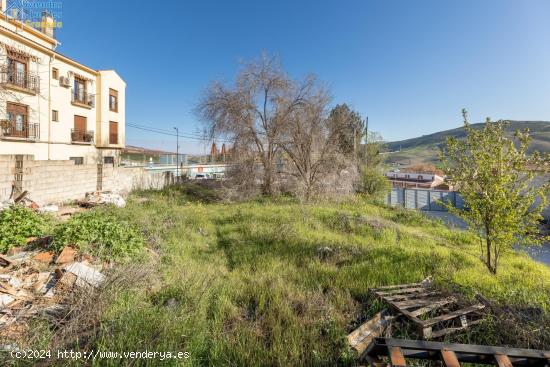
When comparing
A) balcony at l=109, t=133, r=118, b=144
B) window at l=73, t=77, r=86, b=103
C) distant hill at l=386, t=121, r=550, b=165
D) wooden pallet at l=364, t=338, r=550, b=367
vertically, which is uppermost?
distant hill at l=386, t=121, r=550, b=165

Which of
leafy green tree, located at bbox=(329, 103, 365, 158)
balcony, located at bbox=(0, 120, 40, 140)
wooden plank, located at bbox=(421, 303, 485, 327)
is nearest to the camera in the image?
wooden plank, located at bbox=(421, 303, 485, 327)

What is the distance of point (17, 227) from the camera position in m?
4.98

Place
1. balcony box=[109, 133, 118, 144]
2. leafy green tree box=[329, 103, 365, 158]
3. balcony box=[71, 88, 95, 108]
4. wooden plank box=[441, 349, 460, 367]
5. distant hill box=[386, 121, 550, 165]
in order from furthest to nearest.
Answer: distant hill box=[386, 121, 550, 165] → balcony box=[109, 133, 118, 144] → balcony box=[71, 88, 95, 108] → leafy green tree box=[329, 103, 365, 158] → wooden plank box=[441, 349, 460, 367]

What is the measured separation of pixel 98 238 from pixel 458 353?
5273 millimetres

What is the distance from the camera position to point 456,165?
209 inches

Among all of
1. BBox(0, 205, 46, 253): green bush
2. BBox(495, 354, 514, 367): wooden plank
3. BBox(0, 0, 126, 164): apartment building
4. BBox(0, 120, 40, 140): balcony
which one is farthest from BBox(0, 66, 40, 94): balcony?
BBox(495, 354, 514, 367): wooden plank

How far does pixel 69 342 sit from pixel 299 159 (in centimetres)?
1329

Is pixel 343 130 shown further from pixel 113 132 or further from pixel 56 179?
pixel 113 132

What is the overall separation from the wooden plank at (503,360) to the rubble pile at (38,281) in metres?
4.14

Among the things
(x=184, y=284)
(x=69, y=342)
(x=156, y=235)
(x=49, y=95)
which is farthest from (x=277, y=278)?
(x=49, y=95)

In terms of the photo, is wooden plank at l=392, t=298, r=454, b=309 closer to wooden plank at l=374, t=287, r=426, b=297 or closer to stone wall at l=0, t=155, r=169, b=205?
wooden plank at l=374, t=287, r=426, b=297

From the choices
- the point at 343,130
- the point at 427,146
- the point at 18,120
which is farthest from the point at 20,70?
Result: the point at 427,146

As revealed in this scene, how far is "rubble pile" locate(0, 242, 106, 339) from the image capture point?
2.84 metres

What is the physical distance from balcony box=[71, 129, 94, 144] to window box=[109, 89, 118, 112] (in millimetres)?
3177
